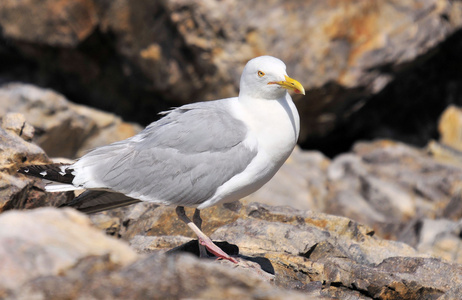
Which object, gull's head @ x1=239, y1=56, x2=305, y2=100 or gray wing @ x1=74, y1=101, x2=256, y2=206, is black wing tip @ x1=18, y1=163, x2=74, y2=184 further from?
gull's head @ x1=239, y1=56, x2=305, y2=100

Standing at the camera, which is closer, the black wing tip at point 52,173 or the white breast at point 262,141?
the white breast at point 262,141

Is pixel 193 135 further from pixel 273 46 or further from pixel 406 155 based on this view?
pixel 406 155

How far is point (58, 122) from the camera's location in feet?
37.4

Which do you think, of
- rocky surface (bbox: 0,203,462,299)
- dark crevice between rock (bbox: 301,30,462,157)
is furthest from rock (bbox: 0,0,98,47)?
rocky surface (bbox: 0,203,462,299)

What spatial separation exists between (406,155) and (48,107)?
7085mm

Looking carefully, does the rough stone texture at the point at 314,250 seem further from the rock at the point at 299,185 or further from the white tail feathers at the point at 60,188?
the rock at the point at 299,185

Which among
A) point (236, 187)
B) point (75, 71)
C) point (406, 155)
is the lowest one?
point (236, 187)

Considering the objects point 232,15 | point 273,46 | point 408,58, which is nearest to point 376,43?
point 408,58

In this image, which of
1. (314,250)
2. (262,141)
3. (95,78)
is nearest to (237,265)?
(262,141)

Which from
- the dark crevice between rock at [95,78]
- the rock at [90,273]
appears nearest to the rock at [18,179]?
the rock at [90,273]

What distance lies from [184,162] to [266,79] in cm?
111

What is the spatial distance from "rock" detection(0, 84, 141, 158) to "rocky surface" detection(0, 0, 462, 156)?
1.57 meters

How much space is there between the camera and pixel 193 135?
584 centimetres

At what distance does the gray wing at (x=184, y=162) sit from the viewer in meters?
5.74
